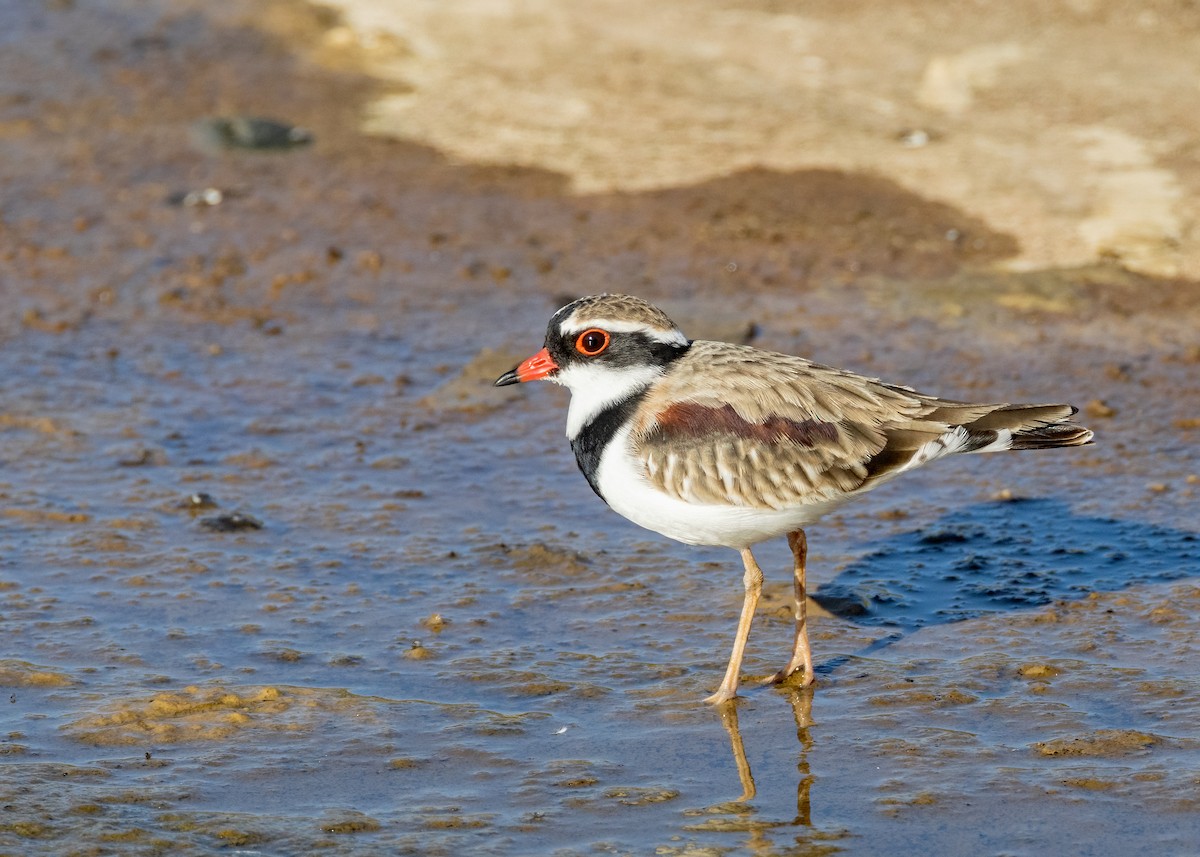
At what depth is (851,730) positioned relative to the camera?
6.01 meters

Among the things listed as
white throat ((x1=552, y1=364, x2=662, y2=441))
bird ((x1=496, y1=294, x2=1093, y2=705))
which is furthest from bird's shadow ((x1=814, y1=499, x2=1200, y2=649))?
white throat ((x1=552, y1=364, x2=662, y2=441))

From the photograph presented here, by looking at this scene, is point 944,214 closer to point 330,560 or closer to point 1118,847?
point 330,560

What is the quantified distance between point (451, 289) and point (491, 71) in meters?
3.32

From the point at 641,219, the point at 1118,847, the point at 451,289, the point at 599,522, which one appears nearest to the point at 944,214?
the point at 641,219

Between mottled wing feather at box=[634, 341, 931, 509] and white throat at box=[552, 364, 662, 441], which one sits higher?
white throat at box=[552, 364, 662, 441]

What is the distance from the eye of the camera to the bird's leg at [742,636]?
621 centimetres

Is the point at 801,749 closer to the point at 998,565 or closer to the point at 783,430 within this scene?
the point at 783,430

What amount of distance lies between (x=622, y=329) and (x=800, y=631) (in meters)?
1.41

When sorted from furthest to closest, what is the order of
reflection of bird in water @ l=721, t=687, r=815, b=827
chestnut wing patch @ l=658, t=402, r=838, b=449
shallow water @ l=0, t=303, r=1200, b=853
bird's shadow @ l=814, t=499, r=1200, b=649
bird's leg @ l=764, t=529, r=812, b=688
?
bird's shadow @ l=814, t=499, r=1200, b=649 → bird's leg @ l=764, t=529, r=812, b=688 → chestnut wing patch @ l=658, t=402, r=838, b=449 → reflection of bird in water @ l=721, t=687, r=815, b=827 → shallow water @ l=0, t=303, r=1200, b=853

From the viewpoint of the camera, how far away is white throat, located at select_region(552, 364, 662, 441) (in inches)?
251

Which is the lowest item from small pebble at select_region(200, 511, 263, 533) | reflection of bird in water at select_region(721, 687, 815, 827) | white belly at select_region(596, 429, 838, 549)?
reflection of bird in water at select_region(721, 687, 815, 827)

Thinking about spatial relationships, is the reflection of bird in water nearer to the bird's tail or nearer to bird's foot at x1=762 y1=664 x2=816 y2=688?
bird's foot at x1=762 y1=664 x2=816 y2=688

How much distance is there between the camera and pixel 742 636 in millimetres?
6266

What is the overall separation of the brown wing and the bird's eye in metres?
0.29
